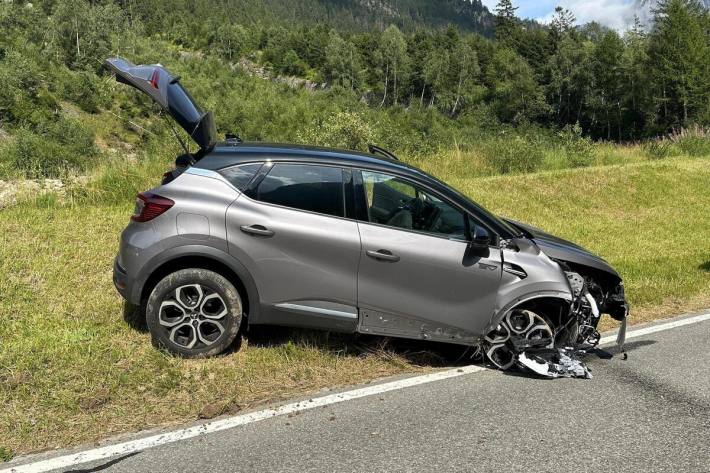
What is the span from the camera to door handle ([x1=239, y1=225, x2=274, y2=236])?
431cm

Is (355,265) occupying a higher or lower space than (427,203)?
lower

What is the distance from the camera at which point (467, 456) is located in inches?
131

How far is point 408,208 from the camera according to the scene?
4.63 metres

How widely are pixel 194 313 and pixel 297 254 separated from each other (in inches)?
38.1

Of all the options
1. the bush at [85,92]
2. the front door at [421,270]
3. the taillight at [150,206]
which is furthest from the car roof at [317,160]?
the bush at [85,92]

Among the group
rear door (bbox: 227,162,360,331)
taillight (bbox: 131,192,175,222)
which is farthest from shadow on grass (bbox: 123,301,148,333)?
rear door (bbox: 227,162,360,331)

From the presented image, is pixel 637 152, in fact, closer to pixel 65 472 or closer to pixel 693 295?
pixel 693 295

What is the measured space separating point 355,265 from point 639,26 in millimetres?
79631

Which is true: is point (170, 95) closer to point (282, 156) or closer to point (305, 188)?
point (282, 156)

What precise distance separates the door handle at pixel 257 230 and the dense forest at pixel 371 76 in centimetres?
732

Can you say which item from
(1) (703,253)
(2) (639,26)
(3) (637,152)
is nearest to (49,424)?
(1) (703,253)

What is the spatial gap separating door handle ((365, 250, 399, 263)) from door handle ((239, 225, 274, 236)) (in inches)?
31.2

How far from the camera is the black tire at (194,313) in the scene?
172 inches

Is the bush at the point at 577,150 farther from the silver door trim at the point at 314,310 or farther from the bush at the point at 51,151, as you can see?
the silver door trim at the point at 314,310
